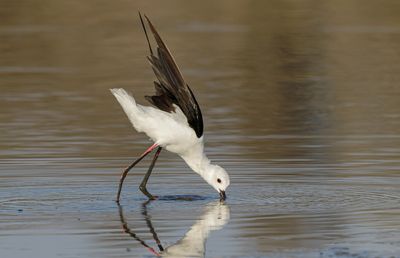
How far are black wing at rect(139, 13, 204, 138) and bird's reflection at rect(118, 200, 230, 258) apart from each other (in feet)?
2.83

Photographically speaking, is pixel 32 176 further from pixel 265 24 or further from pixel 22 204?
pixel 265 24

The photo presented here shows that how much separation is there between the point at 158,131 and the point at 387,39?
1505 centimetres

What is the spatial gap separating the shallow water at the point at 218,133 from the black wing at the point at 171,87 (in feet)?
2.55

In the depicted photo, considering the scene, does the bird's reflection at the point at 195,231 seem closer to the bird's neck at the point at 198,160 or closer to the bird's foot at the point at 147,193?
the bird's foot at the point at 147,193

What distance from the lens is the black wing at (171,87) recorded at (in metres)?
11.8

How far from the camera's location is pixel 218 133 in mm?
16234

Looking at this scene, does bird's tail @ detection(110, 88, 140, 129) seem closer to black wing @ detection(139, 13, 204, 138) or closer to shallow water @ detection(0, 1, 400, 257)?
black wing @ detection(139, 13, 204, 138)

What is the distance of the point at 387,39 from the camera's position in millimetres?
26703

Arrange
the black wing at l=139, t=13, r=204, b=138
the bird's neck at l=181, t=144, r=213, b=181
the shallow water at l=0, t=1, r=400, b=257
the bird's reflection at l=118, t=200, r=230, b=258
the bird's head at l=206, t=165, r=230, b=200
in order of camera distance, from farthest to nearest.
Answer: the bird's neck at l=181, t=144, r=213, b=181, the bird's head at l=206, t=165, r=230, b=200, the black wing at l=139, t=13, r=204, b=138, the shallow water at l=0, t=1, r=400, b=257, the bird's reflection at l=118, t=200, r=230, b=258

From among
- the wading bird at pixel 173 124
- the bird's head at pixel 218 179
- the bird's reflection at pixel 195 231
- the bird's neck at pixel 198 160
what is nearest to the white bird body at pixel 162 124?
the wading bird at pixel 173 124

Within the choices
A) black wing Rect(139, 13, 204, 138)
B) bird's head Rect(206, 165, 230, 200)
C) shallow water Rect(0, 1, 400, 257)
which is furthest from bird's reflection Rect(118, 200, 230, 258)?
black wing Rect(139, 13, 204, 138)

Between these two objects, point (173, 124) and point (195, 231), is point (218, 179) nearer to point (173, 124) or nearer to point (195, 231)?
point (173, 124)

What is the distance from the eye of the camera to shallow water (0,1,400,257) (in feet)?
33.4

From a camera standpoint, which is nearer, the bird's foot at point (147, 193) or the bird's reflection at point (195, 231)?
the bird's reflection at point (195, 231)
